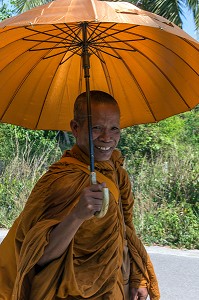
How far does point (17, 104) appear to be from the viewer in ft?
8.77

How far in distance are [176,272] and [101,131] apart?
13.9ft

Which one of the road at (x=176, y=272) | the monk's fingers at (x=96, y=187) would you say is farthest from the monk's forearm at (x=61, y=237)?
the road at (x=176, y=272)

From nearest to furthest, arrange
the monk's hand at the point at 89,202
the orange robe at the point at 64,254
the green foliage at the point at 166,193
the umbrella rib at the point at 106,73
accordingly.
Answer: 1. the monk's hand at the point at 89,202
2. the orange robe at the point at 64,254
3. the umbrella rib at the point at 106,73
4. the green foliage at the point at 166,193

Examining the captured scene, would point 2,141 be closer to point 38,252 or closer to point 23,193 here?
point 23,193

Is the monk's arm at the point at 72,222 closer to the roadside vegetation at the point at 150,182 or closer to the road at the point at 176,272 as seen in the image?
the road at the point at 176,272

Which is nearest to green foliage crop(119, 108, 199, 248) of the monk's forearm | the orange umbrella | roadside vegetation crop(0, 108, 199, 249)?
roadside vegetation crop(0, 108, 199, 249)

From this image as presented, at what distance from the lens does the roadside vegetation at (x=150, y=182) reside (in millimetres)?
7197

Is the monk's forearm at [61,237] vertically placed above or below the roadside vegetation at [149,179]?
below

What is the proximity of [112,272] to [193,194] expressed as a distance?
598 centimetres

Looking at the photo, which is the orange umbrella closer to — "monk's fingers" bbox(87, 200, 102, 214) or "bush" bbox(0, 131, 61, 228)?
"monk's fingers" bbox(87, 200, 102, 214)

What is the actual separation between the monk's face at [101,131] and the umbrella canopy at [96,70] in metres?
0.21

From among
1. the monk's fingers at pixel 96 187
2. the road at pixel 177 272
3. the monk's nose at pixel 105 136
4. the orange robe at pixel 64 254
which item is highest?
the monk's nose at pixel 105 136

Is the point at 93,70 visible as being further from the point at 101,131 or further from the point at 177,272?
the point at 177,272

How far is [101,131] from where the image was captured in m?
2.16
